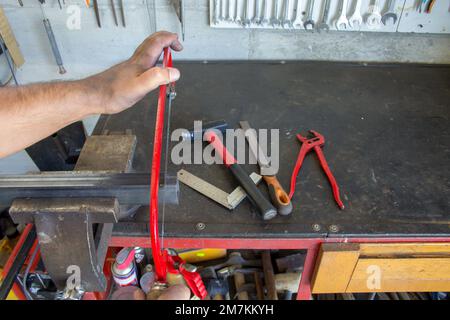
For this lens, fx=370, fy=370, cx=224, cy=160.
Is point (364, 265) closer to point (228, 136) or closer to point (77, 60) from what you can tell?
point (228, 136)

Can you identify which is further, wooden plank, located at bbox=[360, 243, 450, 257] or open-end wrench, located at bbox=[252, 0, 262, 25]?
open-end wrench, located at bbox=[252, 0, 262, 25]

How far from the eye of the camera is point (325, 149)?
0.95 m

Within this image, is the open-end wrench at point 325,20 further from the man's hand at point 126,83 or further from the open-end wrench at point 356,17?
the man's hand at point 126,83

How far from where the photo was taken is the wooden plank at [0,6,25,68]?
1149 millimetres

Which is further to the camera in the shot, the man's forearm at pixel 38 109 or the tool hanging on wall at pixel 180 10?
the tool hanging on wall at pixel 180 10

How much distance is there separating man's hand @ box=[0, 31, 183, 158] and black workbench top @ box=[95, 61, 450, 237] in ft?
0.78

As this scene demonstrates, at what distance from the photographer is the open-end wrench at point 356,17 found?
1.13 metres

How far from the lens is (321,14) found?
1.17 metres

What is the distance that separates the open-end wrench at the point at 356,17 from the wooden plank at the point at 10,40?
1.08 metres

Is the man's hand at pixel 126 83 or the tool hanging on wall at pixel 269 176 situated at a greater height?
the man's hand at pixel 126 83

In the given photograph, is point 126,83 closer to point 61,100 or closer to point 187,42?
point 61,100

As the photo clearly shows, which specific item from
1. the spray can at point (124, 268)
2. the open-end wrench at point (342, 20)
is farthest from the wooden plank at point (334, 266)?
the open-end wrench at point (342, 20)

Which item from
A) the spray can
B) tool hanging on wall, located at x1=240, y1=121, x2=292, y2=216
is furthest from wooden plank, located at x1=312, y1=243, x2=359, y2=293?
the spray can

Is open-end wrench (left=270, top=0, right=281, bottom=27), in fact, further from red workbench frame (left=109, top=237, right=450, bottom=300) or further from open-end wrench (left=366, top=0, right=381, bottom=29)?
red workbench frame (left=109, top=237, right=450, bottom=300)
